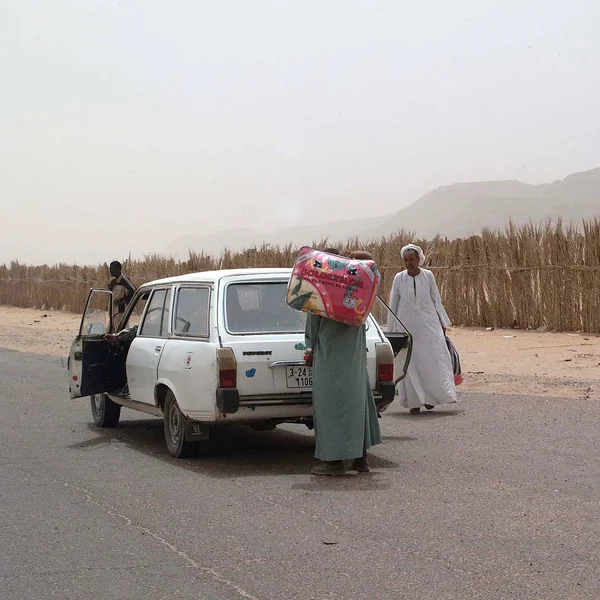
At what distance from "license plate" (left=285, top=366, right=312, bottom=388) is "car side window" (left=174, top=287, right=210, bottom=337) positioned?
2.52 ft

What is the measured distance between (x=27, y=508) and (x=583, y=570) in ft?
12.2

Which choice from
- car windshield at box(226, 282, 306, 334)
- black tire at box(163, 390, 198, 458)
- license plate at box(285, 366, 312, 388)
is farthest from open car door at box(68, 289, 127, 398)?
license plate at box(285, 366, 312, 388)

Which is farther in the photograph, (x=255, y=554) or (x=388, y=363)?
(x=388, y=363)

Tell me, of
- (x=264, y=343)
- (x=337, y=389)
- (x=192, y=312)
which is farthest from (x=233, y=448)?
(x=337, y=389)

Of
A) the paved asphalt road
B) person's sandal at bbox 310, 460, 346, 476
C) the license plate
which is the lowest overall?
the paved asphalt road

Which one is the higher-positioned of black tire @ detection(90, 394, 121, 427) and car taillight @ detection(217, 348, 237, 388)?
car taillight @ detection(217, 348, 237, 388)

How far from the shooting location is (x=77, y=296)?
144 ft

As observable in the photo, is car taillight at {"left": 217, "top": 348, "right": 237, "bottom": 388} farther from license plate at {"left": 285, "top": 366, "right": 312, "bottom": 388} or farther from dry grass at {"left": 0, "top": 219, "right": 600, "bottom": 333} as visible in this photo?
dry grass at {"left": 0, "top": 219, "right": 600, "bottom": 333}

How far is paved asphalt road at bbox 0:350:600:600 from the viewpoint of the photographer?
17.1 feet

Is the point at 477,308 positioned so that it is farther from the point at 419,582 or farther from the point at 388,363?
the point at 419,582

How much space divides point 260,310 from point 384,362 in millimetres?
1134

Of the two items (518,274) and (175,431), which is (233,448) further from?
(518,274)

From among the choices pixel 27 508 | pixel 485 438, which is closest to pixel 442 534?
pixel 27 508

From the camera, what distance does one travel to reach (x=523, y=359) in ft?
59.3
